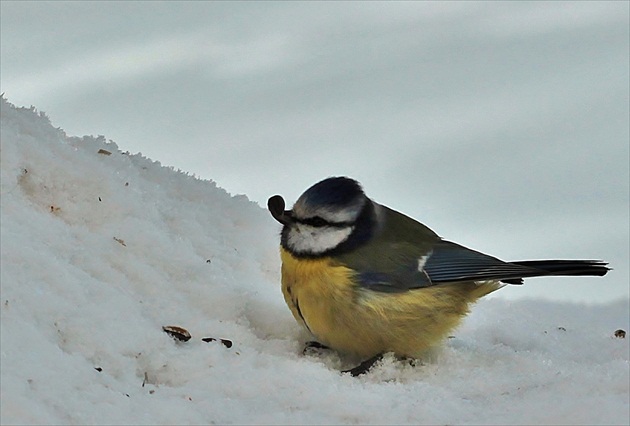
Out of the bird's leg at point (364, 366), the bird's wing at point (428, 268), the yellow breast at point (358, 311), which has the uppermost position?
the bird's wing at point (428, 268)

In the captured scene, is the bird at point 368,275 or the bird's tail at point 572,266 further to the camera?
the bird's tail at point 572,266

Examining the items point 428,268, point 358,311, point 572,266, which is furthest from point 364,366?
point 572,266

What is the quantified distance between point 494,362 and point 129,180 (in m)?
1.19

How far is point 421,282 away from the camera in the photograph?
9.34 feet

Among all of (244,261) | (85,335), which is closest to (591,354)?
(244,261)

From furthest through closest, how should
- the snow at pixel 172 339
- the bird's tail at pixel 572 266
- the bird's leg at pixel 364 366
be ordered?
the bird's tail at pixel 572 266 → the bird's leg at pixel 364 366 → the snow at pixel 172 339

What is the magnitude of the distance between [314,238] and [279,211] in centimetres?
12

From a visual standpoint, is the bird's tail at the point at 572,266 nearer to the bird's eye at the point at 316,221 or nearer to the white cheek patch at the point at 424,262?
the white cheek patch at the point at 424,262

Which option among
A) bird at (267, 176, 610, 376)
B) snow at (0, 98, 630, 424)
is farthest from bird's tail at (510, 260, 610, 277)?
snow at (0, 98, 630, 424)

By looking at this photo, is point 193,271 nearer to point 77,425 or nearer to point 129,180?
point 129,180

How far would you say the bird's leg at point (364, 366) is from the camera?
2717 millimetres

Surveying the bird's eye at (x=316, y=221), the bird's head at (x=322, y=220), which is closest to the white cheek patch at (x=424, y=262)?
the bird's head at (x=322, y=220)

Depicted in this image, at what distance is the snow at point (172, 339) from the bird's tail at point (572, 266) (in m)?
0.25

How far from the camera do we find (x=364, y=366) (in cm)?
276
